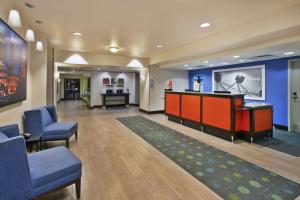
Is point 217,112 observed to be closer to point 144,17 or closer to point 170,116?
point 170,116

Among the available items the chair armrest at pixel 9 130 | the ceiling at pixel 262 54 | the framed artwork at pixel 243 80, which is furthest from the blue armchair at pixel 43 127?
the framed artwork at pixel 243 80

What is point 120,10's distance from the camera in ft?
10.6

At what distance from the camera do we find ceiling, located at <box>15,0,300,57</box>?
9.77ft

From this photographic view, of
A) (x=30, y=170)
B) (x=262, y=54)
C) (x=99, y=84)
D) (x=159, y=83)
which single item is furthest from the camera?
(x=99, y=84)

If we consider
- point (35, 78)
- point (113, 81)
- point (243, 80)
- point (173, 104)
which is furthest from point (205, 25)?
point (113, 81)

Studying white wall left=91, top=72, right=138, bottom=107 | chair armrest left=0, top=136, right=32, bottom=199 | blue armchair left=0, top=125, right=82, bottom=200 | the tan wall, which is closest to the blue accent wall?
blue armchair left=0, top=125, right=82, bottom=200

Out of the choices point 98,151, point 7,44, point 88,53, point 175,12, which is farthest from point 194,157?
point 88,53

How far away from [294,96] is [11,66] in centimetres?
744

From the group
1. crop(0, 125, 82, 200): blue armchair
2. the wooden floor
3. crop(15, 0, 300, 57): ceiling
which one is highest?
crop(15, 0, 300, 57): ceiling

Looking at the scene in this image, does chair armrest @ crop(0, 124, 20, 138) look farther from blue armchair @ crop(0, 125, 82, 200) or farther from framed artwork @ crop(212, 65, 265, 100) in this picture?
framed artwork @ crop(212, 65, 265, 100)

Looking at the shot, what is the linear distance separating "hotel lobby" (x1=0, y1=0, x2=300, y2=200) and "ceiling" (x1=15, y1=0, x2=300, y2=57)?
0.08ft

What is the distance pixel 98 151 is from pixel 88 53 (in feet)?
16.0

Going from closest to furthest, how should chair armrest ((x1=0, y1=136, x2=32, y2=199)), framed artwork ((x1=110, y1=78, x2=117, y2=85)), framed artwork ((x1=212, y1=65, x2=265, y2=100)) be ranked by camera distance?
1. chair armrest ((x1=0, y1=136, x2=32, y2=199))
2. framed artwork ((x1=212, y1=65, x2=265, y2=100))
3. framed artwork ((x1=110, y1=78, x2=117, y2=85))

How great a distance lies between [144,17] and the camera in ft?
11.7
